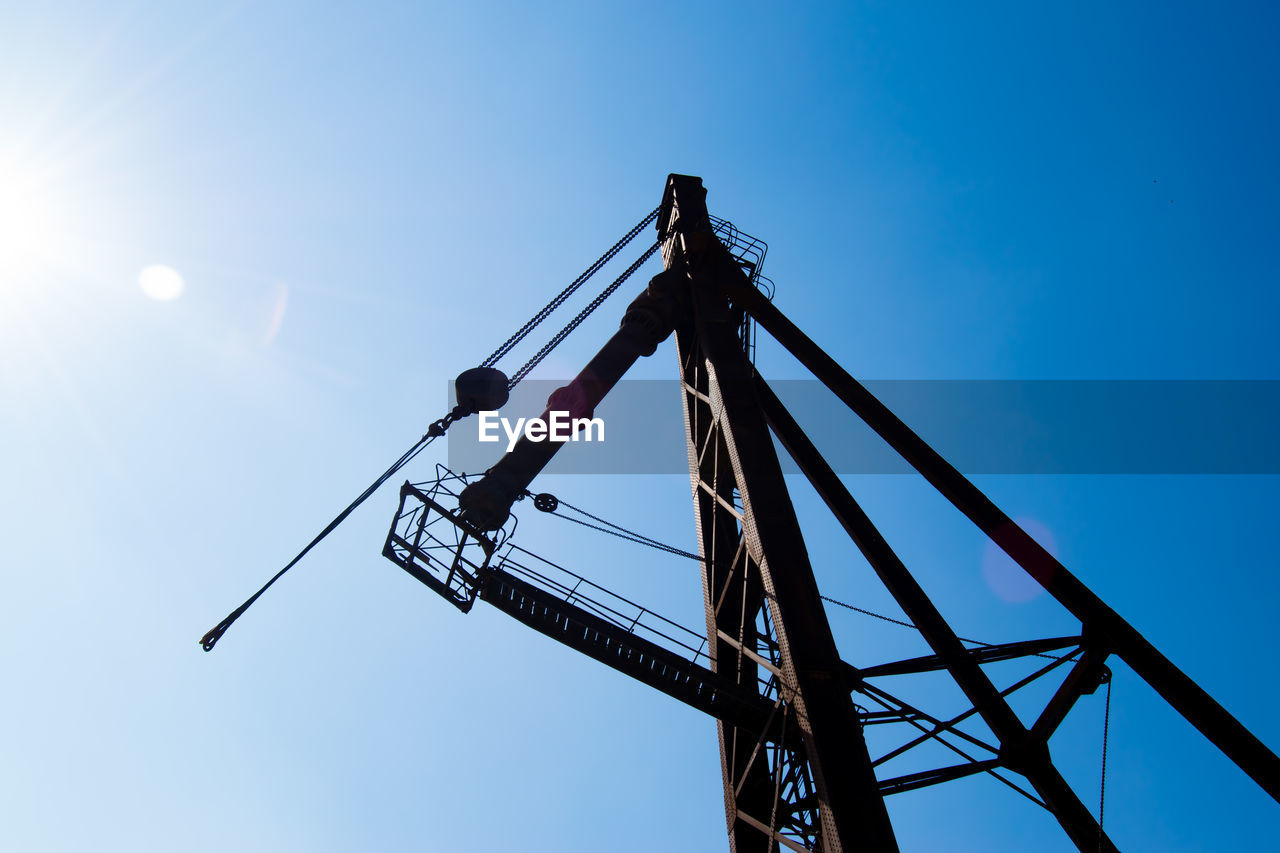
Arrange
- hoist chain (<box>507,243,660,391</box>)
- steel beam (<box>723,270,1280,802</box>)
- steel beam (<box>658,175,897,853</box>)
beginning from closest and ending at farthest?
steel beam (<box>658,175,897,853</box>)
steel beam (<box>723,270,1280,802</box>)
hoist chain (<box>507,243,660,391</box>)

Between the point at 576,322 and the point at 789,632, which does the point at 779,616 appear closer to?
the point at 789,632

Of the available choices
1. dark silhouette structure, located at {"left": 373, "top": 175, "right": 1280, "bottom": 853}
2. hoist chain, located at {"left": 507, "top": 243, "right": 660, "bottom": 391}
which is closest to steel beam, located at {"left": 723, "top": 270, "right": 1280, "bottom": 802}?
dark silhouette structure, located at {"left": 373, "top": 175, "right": 1280, "bottom": 853}

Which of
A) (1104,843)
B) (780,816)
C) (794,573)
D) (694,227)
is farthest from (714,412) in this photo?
(1104,843)

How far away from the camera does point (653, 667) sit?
7738mm

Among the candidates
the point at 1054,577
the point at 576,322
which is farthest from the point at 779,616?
the point at 576,322

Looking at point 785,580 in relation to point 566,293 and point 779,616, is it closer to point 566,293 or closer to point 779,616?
point 779,616

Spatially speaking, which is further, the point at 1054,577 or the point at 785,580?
the point at 1054,577

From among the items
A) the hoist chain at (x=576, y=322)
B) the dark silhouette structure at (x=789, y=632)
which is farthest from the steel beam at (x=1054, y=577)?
the hoist chain at (x=576, y=322)

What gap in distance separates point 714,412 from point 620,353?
1861 millimetres

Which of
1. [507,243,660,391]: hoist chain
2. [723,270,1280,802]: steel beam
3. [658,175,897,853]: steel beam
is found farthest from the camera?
[507,243,660,391]: hoist chain

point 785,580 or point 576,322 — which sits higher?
point 576,322

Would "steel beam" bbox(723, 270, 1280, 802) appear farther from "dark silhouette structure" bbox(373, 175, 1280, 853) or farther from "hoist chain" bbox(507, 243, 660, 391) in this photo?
"hoist chain" bbox(507, 243, 660, 391)

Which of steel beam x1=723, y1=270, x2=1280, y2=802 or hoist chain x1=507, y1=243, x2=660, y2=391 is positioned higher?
hoist chain x1=507, y1=243, x2=660, y2=391

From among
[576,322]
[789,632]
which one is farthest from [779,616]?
[576,322]
